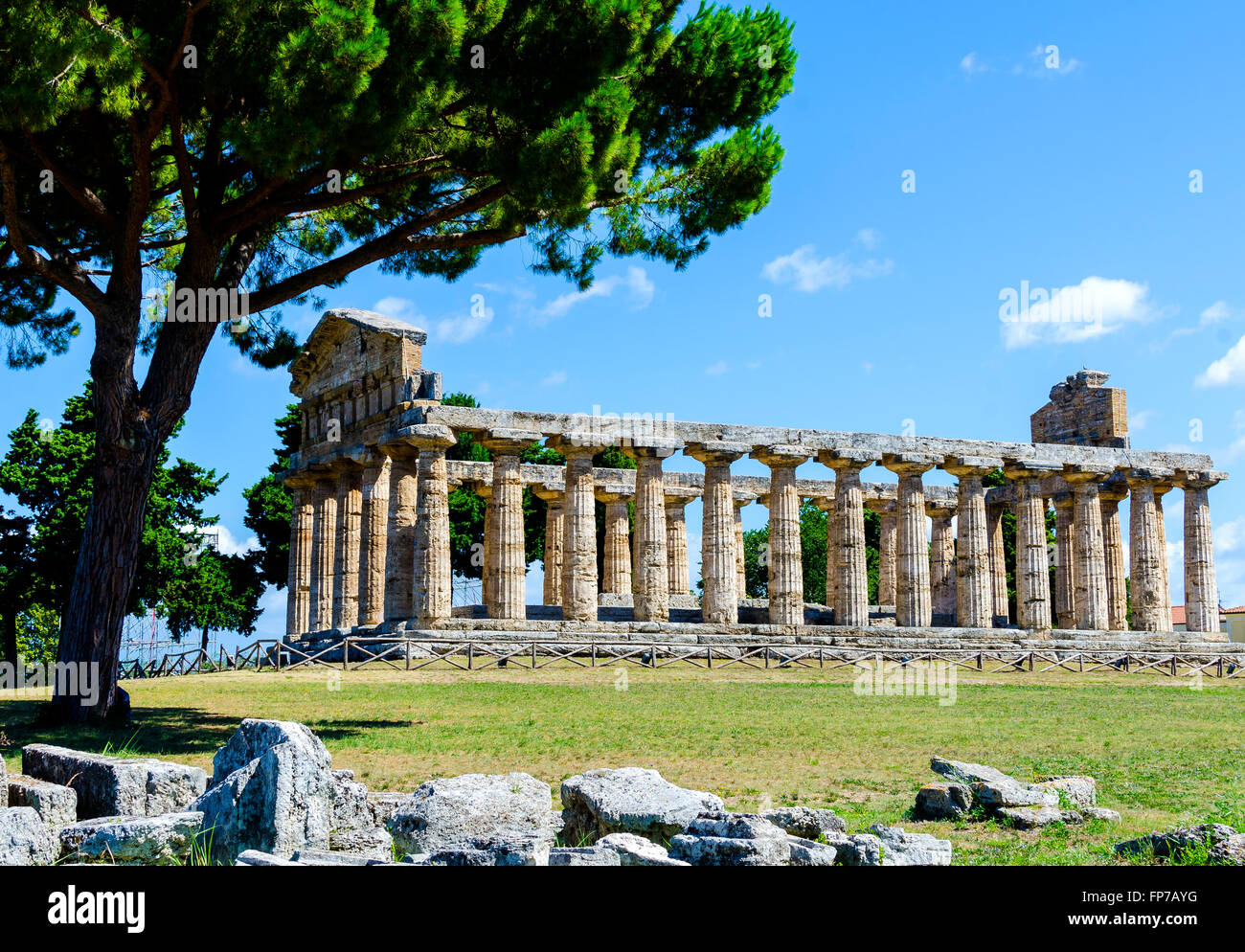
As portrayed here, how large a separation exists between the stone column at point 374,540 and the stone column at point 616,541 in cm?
1132

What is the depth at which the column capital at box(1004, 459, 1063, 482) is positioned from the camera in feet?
138

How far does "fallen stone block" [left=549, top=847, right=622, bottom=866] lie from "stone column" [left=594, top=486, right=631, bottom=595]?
1537 inches

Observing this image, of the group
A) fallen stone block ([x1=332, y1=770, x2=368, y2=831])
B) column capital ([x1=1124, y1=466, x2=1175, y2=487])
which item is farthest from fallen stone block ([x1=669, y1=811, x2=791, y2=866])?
column capital ([x1=1124, y1=466, x2=1175, y2=487])

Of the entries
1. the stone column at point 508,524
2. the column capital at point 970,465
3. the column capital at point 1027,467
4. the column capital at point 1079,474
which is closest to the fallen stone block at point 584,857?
the stone column at point 508,524

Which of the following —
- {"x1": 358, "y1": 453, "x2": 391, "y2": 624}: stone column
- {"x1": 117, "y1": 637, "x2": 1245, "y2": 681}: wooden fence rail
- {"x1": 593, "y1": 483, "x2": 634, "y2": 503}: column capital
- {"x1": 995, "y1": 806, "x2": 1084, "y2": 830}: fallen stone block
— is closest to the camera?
{"x1": 995, "y1": 806, "x2": 1084, "y2": 830}: fallen stone block

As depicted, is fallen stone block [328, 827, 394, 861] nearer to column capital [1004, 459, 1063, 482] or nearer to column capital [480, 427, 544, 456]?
column capital [480, 427, 544, 456]

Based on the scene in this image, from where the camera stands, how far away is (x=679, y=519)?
47.5 metres

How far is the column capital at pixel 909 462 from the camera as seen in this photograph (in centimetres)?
4044

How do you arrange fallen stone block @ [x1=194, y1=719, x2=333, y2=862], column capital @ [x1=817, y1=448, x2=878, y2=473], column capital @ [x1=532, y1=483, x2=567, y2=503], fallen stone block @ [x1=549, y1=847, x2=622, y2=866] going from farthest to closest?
column capital @ [x1=532, y1=483, x2=567, y2=503] < column capital @ [x1=817, y1=448, x2=878, y2=473] < fallen stone block @ [x1=194, y1=719, x2=333, y2=862] < fallen stone block @ [x1=549, y1=847, x2=622, y2=866]

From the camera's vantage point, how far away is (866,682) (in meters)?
26.5

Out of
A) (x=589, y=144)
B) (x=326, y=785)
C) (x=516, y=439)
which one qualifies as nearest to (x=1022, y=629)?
(x=516, y=439)

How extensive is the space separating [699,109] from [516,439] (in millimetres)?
17997

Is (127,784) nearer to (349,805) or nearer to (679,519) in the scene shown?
(349,805)

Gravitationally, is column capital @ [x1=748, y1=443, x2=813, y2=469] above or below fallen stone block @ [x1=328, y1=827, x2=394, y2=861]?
above
